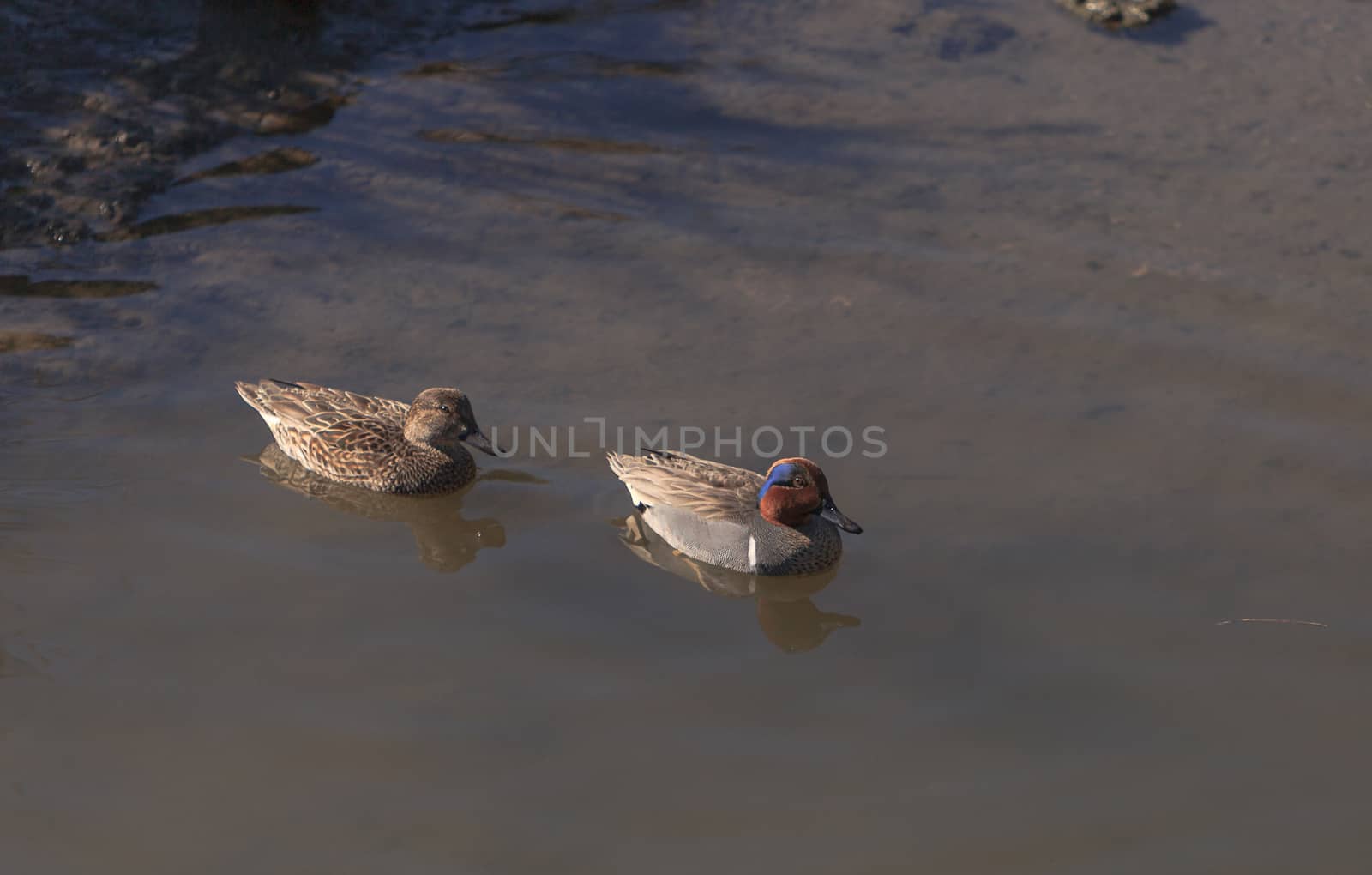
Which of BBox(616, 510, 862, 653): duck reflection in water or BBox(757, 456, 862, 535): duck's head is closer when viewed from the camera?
BBox(616, 510, 862, 653): duck reflection in water

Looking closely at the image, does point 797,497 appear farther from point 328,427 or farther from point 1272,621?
point 328,427

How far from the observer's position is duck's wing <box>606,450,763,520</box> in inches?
260

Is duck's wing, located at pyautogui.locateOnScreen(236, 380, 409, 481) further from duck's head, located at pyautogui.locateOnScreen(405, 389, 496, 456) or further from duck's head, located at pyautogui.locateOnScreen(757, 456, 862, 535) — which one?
duck's head, located at pyautogui.locateOnScreen(757, 456, 862, 535)

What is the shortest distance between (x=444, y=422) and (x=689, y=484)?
1.28 m

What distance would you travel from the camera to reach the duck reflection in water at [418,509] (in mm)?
6656

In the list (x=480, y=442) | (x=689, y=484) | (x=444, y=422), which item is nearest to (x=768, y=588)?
(x=689, y=484)

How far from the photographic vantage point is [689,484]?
6664 mm

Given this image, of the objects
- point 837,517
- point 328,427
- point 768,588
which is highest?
point 328,427


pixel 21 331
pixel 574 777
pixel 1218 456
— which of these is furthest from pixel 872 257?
pixel 21 331

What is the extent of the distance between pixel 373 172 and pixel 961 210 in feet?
13.4

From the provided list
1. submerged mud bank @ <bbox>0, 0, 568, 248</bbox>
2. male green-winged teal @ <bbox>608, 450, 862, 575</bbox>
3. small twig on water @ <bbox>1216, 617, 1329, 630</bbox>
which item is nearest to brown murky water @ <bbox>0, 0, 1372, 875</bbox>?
small twig on water @ <bbox>1216, 617, 1329, 630</bbox>

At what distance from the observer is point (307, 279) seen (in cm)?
845

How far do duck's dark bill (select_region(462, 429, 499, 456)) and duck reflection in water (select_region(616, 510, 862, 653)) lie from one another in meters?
0.80

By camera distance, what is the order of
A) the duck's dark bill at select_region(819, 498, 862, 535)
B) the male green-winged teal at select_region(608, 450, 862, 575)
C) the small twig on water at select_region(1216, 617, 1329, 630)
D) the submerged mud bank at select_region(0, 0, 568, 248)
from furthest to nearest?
the submerged mud bank at select_region(0, 0, 568, 248)
the male green-winged teal at select_region(608, 450, 862, 575)
the duck's dark bill at select_region(819, 498, 862, 535)
the small twig on water at select_region(1216, 617, 1329, 630)
